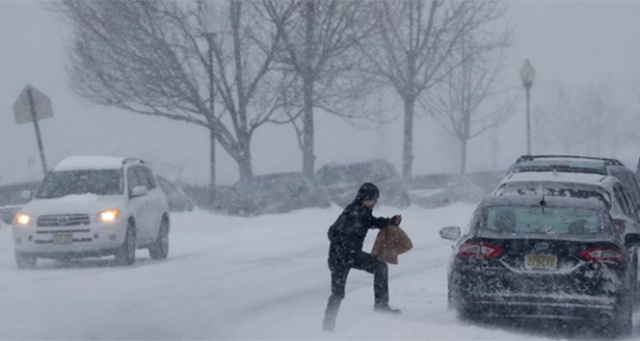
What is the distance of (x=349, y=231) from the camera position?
1136 cm

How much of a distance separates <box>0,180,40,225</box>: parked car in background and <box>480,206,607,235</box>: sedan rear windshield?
1834cm

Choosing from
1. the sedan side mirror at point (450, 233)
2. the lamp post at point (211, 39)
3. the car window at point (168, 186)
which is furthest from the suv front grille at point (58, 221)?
the car window at point (168, 186)

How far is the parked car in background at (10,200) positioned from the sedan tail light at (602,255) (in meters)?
19.3

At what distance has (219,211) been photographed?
35.8 meters

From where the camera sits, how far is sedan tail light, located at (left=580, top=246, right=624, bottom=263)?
11.4m

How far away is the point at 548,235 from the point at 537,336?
40.3 inches

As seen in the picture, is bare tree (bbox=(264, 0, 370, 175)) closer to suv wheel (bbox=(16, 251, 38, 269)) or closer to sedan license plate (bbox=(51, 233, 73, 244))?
suv wheel (bbox=(16, 251, 38, 269))

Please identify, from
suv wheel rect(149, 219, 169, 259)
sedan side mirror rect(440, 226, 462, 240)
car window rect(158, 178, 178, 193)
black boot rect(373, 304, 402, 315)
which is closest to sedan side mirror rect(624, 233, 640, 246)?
sedan side mirror rect(440, 226, 462, 240)

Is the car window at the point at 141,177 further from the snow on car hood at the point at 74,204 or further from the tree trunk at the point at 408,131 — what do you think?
the tree trunk at the point at 408,131

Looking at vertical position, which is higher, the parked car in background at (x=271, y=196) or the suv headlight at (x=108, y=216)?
the suv headlight at (x=108, y=216)

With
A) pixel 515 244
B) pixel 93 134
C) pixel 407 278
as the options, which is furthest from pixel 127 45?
pixel 93 134

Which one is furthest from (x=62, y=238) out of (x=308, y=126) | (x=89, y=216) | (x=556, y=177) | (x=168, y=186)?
(x=308, y=126)

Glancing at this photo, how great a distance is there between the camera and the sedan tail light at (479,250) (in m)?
11.6

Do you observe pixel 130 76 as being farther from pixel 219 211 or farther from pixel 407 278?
pixel 407 278
